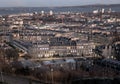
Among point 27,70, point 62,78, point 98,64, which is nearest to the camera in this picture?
point 62,78

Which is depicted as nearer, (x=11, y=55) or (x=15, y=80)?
(x=15, y=80)

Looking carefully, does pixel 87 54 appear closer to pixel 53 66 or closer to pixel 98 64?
pixel 98 64

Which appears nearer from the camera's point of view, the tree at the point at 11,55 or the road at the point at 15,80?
the road at the point at 15,80

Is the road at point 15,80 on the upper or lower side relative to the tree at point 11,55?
upper

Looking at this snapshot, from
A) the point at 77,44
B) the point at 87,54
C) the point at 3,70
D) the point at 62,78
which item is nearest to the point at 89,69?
the point at 62,78

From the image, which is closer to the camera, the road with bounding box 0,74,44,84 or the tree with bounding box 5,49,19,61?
the road with bounding box 0,74,44,84

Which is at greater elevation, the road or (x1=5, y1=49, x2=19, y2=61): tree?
the road

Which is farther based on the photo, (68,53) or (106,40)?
(106,40)

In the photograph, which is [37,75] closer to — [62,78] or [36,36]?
[62,78]

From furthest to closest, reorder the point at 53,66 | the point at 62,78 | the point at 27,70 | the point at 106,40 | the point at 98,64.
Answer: the point at 106,40 → the point at 98,64 → the point at 53,66 → the point at 27,70 → the point at 62,78

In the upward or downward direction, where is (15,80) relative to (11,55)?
upward
